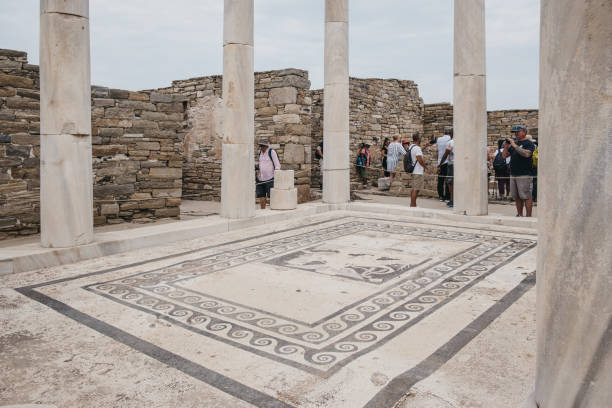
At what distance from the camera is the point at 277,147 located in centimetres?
1154

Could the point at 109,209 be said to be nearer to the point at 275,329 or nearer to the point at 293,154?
the point at 293,154

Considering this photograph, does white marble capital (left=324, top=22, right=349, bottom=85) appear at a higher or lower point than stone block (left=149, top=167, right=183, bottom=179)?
higher

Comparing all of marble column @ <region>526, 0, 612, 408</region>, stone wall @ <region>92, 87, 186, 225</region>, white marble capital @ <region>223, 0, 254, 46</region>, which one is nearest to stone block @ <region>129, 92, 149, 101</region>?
stone wall @ <region>92, 87, 186, 225</region>

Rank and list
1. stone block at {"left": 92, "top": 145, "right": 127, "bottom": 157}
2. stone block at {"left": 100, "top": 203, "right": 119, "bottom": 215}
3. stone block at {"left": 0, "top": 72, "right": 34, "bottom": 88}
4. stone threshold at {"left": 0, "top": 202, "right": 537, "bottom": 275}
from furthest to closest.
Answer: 1. stone block at {"left": 100, "top": 203, "right": 119, "bottom": 215}
2. stone block at {"left": 92, "top": 145, "right": 127, "bottom": 157}
3. stone block at {"left": 0, "top": 72, "right": 34, "bottom": 88}
4. stone threshold at {"left": 0, "top": 202, "right": 537, "bottom": 275}

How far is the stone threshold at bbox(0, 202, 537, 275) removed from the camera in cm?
505

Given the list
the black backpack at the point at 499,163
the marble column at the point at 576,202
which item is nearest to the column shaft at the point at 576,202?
the marble column at the point at 576,202

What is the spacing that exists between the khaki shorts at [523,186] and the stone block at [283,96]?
553 centimetres

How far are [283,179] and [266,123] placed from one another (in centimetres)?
321

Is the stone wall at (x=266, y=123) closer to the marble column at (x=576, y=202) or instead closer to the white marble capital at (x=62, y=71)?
the white marble capital at (x=62, y=71)

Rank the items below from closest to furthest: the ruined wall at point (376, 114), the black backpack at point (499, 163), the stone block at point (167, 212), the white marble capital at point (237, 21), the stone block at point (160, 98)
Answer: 1. the white marble capital at point (237, 21)
2. the stone block at point (160, 98)
3. the stone block at point (167, 212)
4. the black backpack at point (499, 163)
5. the ruined wall at point (376, 114)

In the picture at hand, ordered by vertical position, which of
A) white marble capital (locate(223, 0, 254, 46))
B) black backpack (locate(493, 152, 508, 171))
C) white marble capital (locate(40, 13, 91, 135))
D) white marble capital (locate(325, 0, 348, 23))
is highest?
white marble capital (locate(325, 0, 348, 23))

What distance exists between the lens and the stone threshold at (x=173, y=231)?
505cm

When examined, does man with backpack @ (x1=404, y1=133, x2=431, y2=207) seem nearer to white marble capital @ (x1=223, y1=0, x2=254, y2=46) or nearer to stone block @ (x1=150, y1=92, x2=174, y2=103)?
white marble capital @ (x1=223, y1=0, x2=254, y2=46)

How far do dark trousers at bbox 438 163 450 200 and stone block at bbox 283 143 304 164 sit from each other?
3.37 meters
